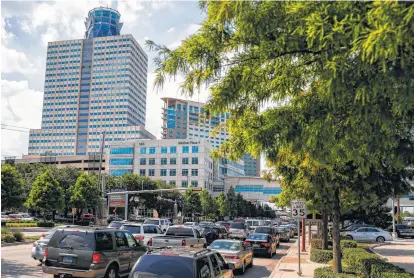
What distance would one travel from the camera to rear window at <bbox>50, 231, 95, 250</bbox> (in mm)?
11836

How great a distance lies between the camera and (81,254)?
38.4ft

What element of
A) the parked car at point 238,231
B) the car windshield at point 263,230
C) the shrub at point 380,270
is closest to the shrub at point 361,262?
the shrub at point 380,270

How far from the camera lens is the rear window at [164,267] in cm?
769

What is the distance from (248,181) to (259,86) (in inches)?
4754

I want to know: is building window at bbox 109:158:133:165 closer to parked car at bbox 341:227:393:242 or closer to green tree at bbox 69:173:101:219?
green tree at bbox 69:173:101:219

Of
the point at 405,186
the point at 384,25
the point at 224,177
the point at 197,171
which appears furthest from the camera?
the point at 224,177

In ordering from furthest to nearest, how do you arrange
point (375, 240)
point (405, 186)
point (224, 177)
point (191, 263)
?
point (224, 177) < point (375, 240) < point (405, 186) < point (191, 263)

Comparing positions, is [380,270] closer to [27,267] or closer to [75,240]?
[75,240]

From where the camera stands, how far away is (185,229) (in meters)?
21.1

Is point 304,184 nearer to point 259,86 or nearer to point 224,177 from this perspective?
point 259,86

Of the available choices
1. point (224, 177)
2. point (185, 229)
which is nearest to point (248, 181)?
Result: point (224, 177)

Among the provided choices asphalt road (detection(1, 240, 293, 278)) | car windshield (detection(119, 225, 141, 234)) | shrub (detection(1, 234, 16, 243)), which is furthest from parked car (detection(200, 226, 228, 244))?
shrub (detection(1, 234, 16, 243))

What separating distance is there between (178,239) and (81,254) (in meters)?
7.12

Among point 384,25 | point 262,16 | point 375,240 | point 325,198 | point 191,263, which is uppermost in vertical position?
point 262,16
